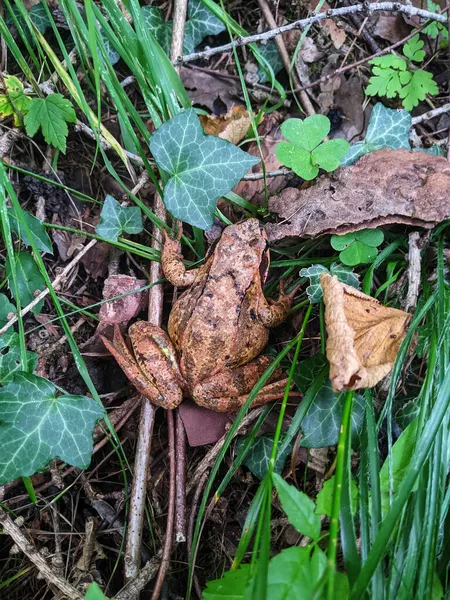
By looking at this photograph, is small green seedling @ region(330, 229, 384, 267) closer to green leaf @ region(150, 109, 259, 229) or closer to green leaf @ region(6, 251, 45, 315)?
green leaf @ region(150, 109, 259, 229)

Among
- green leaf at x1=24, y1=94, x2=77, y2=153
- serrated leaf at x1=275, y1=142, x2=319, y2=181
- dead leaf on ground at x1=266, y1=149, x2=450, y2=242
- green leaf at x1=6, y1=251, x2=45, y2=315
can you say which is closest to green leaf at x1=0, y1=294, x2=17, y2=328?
green leaf at x1=6, y1=251, x2=45, y2=315

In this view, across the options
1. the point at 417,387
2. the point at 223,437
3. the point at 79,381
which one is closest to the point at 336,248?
the point at 417,387

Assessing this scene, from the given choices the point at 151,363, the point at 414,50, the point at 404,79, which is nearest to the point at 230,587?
the point at 151,363

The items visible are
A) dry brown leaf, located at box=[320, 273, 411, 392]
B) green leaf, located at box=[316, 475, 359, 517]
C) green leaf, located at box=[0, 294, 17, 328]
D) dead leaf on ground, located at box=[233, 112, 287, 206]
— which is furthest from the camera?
dead leaf on ground, located at box=[233, 112, 287, 206]

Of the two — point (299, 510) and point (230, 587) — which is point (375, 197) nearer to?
point (299, 510)

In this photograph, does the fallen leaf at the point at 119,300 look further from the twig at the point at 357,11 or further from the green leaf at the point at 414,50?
the green leaf at the point at 414,50

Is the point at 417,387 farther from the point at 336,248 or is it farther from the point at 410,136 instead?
the point at 410,136

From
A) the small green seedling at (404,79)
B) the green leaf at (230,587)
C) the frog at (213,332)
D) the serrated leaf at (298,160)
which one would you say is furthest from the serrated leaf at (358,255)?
the green leaf at (230,587)
